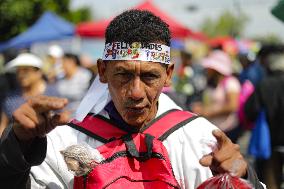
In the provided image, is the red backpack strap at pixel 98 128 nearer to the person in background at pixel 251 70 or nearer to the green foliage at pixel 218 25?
the person in background at pixel 251 70

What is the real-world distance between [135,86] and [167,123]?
29 cm

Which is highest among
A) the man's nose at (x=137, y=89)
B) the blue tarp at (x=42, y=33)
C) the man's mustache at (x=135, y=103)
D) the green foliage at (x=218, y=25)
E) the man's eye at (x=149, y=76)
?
the man's eye at (x=149, y=76)

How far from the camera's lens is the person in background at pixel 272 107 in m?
6.59

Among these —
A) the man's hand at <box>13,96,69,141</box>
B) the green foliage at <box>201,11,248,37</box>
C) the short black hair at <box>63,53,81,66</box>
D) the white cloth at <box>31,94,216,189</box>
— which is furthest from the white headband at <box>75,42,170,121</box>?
the green foliage at <box>201,11,248,37</box>

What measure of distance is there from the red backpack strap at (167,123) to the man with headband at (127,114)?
0.02 metres

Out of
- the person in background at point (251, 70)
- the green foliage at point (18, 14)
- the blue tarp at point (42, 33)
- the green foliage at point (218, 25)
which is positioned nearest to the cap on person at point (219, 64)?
the person in background at point (251, 70)

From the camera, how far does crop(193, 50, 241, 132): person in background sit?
24.1ft

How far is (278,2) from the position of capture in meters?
3.49

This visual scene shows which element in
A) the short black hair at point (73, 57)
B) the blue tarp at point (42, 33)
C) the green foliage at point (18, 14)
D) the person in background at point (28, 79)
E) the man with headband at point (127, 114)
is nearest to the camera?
the man with headband at point (127, 114)

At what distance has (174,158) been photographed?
2.65 meters

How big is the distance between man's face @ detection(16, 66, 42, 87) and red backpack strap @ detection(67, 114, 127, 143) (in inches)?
168

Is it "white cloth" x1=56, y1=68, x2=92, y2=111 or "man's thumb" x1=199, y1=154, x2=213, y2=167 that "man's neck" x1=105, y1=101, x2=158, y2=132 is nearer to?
"man's thumb" x1=199, y1=154, x2=213, y2=167

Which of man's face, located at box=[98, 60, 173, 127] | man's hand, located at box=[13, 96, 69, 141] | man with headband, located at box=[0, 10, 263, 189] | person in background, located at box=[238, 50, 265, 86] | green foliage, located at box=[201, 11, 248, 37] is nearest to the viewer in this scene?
man's hand, located at box=[13, 96, 69, 141]

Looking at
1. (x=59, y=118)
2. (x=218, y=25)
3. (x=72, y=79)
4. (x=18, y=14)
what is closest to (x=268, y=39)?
(x=218, y=25)
